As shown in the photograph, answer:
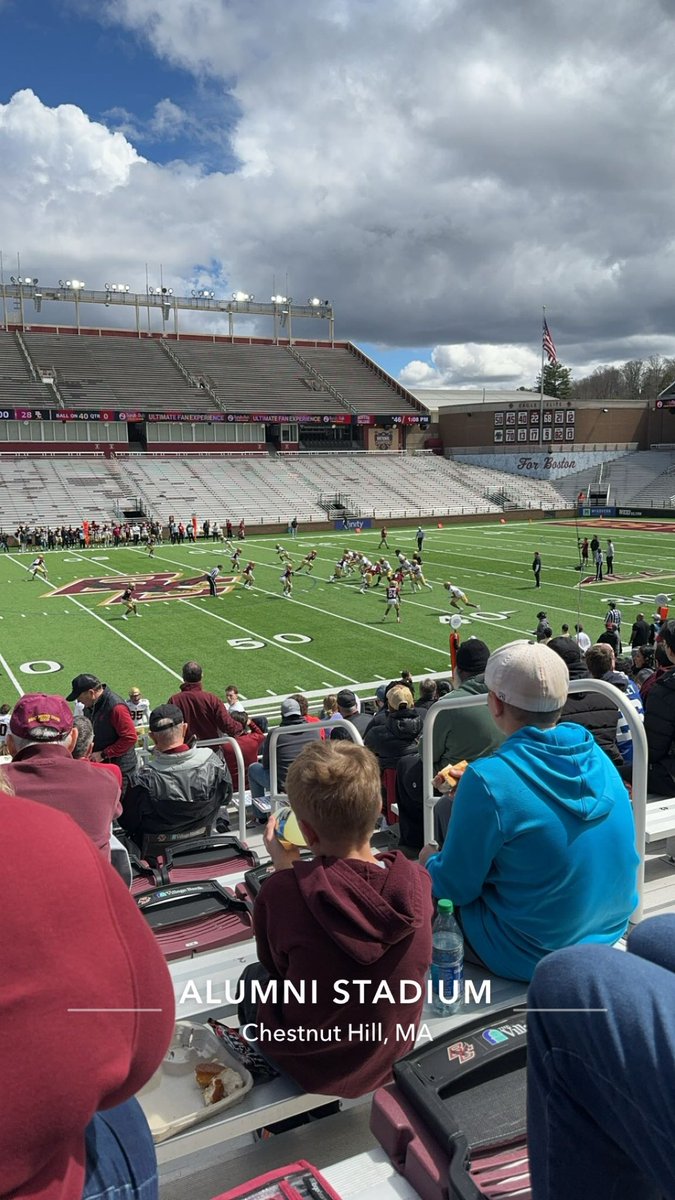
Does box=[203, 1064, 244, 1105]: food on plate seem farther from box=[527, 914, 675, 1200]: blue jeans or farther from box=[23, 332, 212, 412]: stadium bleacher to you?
box=[23, 332, 212, 412]: stadium bleacher

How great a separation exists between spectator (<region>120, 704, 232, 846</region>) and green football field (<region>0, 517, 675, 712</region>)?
35.5ft

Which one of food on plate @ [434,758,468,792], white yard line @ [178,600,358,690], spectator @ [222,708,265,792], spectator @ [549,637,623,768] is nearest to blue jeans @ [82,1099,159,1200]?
food on plate @ [434,758,468,792]

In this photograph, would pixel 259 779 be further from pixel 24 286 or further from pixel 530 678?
pixel 24 286

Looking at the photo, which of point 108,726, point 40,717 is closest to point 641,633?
point 108,726

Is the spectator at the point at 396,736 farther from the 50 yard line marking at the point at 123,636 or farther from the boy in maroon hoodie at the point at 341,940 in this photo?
the 50 yard line marking at the point at 123,636

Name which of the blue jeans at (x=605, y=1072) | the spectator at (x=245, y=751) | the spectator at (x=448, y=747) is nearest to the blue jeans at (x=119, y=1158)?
the blue jeans at (x=605, y=1072)

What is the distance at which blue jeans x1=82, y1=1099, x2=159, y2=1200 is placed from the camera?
1625 millimetres

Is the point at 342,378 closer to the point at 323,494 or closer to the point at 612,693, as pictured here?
the point at 323,494

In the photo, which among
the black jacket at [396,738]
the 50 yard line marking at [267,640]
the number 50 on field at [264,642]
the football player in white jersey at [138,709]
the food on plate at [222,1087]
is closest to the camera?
the food on plate at [222,1087]

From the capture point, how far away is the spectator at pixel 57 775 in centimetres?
361

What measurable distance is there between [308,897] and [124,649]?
63.7 ft

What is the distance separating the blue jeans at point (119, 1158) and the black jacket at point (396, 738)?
4234 mm

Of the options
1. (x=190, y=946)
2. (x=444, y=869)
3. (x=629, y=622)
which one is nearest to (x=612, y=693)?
(x=444, y=869)

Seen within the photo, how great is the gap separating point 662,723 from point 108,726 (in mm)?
5296
